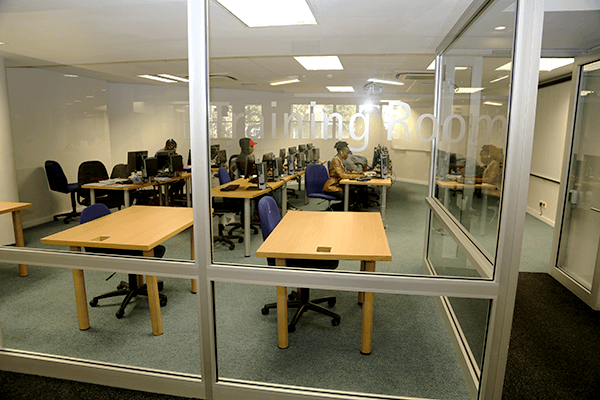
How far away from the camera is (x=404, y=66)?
7.80 ft

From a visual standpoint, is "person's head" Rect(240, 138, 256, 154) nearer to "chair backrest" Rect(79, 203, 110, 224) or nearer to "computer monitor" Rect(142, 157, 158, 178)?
"computer monitor" Rect(142, 157, 158, 178)

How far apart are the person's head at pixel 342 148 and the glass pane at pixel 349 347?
1.07m

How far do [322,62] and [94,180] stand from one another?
1.92 meters

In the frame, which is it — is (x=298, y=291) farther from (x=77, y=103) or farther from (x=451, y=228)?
(x=77, y=103)

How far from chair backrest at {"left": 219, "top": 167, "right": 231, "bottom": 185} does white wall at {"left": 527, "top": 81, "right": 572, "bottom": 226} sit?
600 cm

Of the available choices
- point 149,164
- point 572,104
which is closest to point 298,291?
point 149,164

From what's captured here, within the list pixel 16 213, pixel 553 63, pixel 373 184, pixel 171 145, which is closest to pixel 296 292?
pixel 373 184

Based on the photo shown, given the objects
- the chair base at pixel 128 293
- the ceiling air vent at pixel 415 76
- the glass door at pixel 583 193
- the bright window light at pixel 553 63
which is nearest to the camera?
the ceiling air vent at pixel 415 76

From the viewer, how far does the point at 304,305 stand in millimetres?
3150

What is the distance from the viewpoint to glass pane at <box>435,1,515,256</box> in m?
2.03

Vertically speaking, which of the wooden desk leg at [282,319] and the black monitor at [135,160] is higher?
the black monitor at [135,160]

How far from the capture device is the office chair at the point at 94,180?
9.23ft

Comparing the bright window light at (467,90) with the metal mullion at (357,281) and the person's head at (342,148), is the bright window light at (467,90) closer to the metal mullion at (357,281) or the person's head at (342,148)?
the person's head at (342,148)

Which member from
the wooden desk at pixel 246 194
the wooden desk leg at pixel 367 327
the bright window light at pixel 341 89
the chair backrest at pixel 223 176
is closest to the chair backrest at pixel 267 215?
the wooden desk at pixel 246 194
